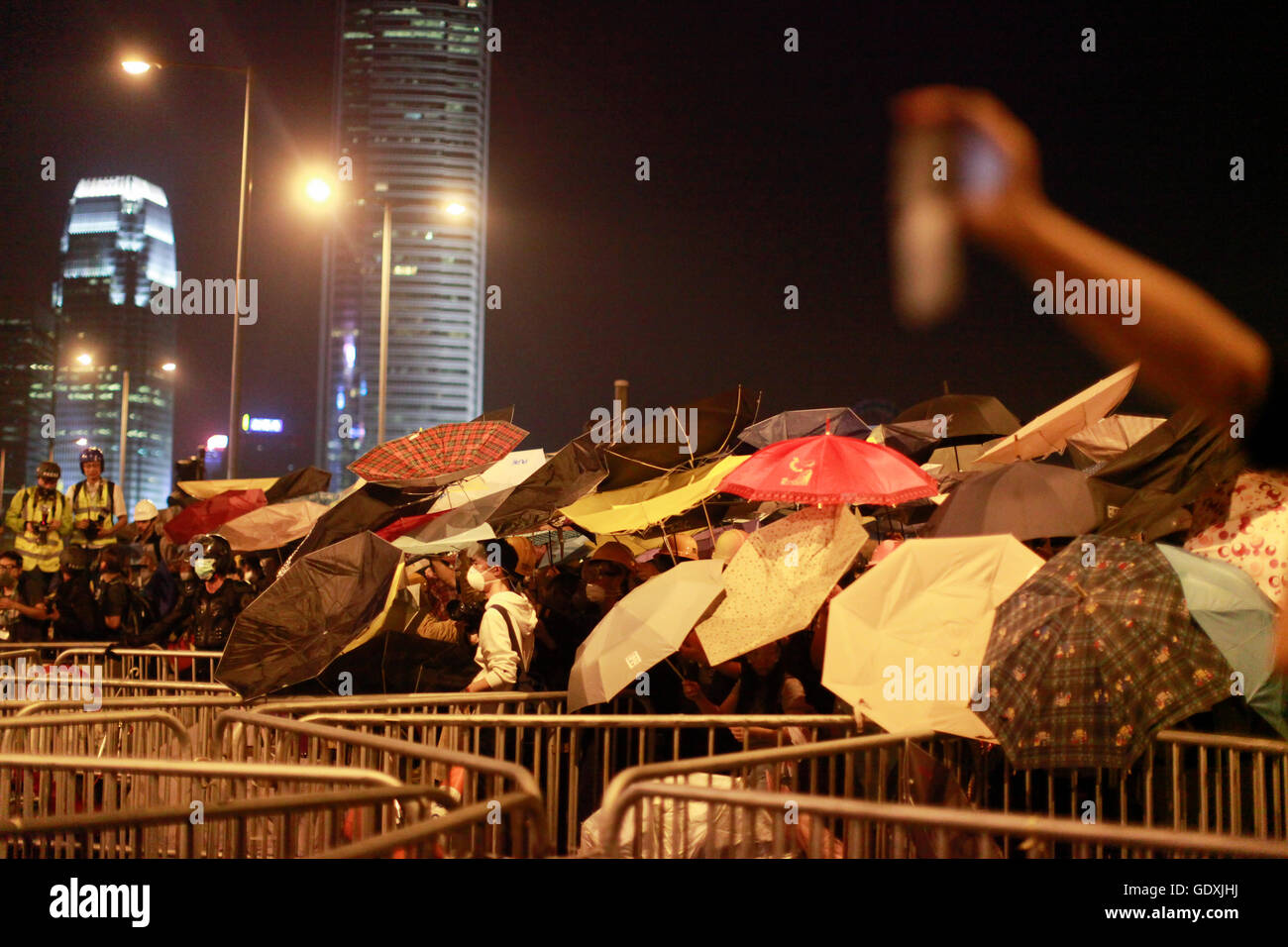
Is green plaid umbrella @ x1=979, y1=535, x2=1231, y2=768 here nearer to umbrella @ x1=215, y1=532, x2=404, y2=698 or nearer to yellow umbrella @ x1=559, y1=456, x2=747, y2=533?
yellow umbrella @ x1=559, y1=456, x2=747, y2=533

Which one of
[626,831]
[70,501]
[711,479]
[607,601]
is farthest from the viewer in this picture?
[70,501]

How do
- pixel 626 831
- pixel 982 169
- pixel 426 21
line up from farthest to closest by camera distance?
pixel 426 21 < pixel 626 831 < pixel 982 169

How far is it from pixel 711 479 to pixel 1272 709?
582cm

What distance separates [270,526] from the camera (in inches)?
591

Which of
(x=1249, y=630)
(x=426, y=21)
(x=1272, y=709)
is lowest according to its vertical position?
(x=1272, y=709)

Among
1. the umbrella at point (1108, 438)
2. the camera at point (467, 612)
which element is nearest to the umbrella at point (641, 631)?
the camera at point (467, 612)

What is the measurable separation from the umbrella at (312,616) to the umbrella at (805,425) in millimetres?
6648

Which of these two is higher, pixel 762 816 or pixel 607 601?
pixel 607 601

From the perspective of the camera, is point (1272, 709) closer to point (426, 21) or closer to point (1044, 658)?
point (1044, 658)

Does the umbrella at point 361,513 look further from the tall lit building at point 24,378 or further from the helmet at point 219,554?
the tall lit building at point 24,378

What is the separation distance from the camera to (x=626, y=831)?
4.36m

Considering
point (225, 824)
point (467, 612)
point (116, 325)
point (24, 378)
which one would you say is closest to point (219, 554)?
point (467, 612)

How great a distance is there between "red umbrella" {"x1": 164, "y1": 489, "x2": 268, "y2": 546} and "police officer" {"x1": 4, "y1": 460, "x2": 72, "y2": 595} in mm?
1794
